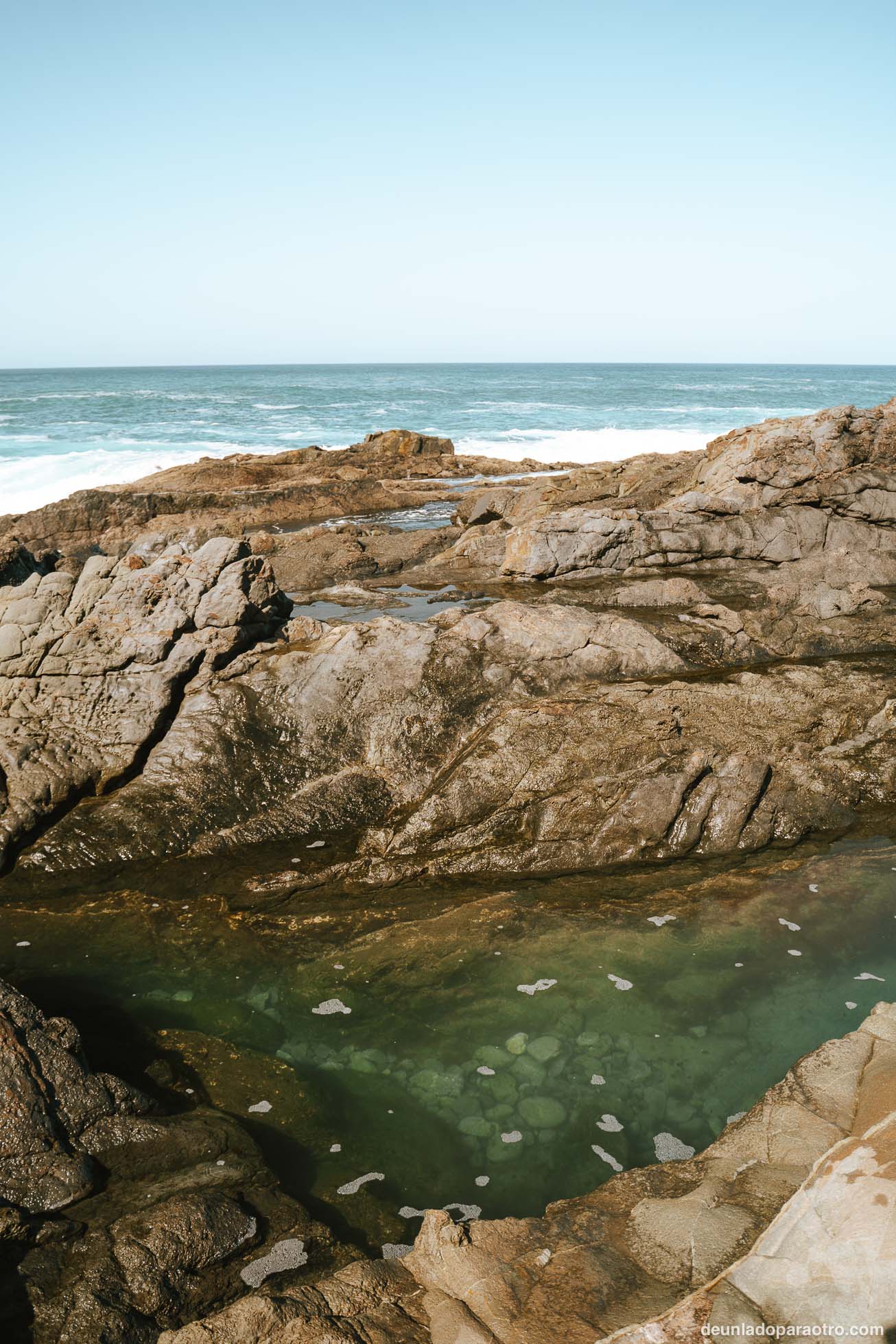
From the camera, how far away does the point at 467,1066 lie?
5.46 m

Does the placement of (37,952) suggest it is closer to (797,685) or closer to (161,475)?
(797,685)

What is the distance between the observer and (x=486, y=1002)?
596 cm

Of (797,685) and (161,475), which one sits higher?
(161,475)

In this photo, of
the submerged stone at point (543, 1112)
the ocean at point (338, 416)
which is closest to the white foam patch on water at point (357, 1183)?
the submerged stone at point (543, 1112)

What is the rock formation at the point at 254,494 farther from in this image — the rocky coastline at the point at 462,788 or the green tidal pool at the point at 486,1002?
the green tidal pool at the point at 486,1002

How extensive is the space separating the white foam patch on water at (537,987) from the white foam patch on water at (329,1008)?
1.25 m

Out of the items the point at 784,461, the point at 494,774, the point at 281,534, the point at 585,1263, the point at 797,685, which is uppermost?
the point at 784,461

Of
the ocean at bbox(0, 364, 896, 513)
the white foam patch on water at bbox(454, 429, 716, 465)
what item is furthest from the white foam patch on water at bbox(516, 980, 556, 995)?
the white foam patch on water at bbox(454, 429, 716, 465)

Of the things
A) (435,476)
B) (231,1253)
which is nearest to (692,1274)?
(231,1253)

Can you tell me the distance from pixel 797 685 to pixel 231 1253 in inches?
281

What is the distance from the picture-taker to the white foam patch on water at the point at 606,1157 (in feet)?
15.5

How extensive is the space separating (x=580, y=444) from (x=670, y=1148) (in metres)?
42.8

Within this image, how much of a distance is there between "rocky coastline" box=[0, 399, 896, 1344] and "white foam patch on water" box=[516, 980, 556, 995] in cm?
130

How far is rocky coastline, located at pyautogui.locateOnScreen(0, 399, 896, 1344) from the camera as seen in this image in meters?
3.50
